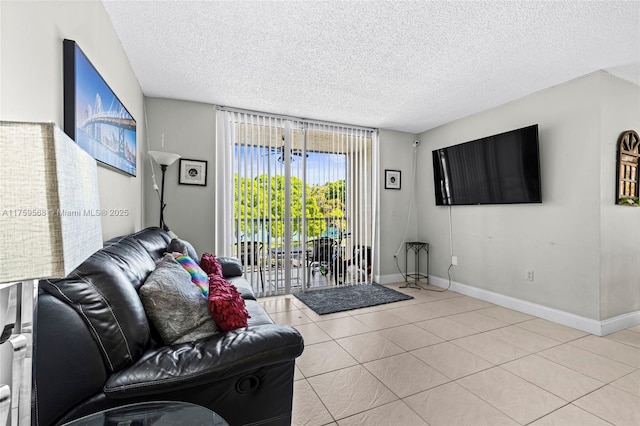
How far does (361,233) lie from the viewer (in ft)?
15.1

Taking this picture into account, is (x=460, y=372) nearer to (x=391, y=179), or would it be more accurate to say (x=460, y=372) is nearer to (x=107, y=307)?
(x=107, y=307)

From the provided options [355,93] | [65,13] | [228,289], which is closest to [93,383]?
[228,289]

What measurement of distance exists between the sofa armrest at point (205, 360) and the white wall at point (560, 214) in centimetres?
310

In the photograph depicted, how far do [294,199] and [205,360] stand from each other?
3.10m


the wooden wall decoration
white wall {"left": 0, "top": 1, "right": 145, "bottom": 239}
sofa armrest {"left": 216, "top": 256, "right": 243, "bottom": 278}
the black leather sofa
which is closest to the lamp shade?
the black leather sofa

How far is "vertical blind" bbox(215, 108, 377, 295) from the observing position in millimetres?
3779

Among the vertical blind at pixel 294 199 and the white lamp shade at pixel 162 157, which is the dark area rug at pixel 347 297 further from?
the white lamp shade at pixel 162 157

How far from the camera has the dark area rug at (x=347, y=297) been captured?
3.55 metres

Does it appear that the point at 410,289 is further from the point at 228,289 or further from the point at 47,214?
the point at 47,214

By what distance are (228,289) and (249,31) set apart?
1836 mm

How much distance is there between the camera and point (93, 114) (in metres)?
1.62

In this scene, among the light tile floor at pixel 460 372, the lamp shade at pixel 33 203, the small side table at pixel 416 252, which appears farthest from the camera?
the small side table at pixel 416 252

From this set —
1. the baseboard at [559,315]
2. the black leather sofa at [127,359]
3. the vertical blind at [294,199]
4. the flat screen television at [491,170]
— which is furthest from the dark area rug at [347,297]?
the black leather sofa at [127,359]

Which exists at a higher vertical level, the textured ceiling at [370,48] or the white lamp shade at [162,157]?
the textured ceiling at [370,48]
